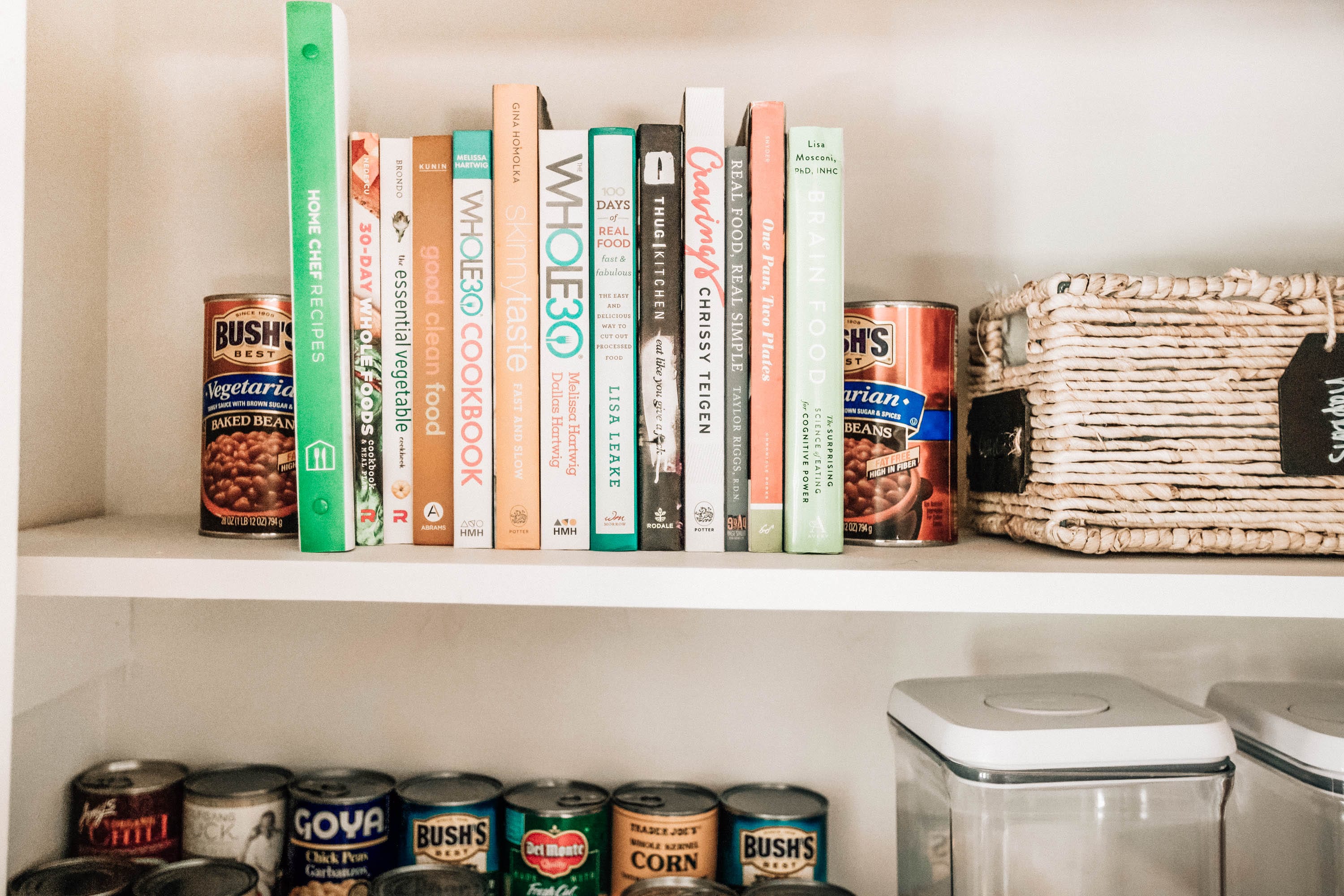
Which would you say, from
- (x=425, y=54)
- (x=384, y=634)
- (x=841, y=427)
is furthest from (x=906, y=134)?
(x=384, y=634)

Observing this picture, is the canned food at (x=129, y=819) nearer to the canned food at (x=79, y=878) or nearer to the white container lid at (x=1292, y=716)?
the canned food at (x=79, y=878)

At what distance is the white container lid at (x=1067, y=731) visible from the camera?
24.9 inches

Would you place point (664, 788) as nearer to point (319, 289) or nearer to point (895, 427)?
point (895, 427)

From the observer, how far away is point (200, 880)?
0.70 m

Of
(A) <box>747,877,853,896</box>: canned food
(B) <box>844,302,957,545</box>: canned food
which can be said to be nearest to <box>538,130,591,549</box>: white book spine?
(B) <box>844,302,957,545</box>: canned food

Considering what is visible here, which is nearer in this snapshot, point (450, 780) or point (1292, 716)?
point (1292, 716)

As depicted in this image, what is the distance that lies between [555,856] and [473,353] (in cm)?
42

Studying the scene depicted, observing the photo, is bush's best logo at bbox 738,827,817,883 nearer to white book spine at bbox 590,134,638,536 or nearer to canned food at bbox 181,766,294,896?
white book spine at bbox 590,134,638,536

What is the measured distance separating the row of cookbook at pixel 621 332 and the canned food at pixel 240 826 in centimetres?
28

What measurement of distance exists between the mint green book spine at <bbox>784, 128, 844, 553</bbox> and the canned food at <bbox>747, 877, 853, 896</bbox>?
28 centimetres

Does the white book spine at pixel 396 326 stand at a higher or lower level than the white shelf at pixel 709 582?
higher

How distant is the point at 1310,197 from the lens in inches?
34.9

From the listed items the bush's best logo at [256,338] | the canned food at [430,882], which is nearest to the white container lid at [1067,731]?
the canned food at [430,882]

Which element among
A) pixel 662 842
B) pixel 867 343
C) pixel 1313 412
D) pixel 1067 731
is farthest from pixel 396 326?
pixel 1313 412
